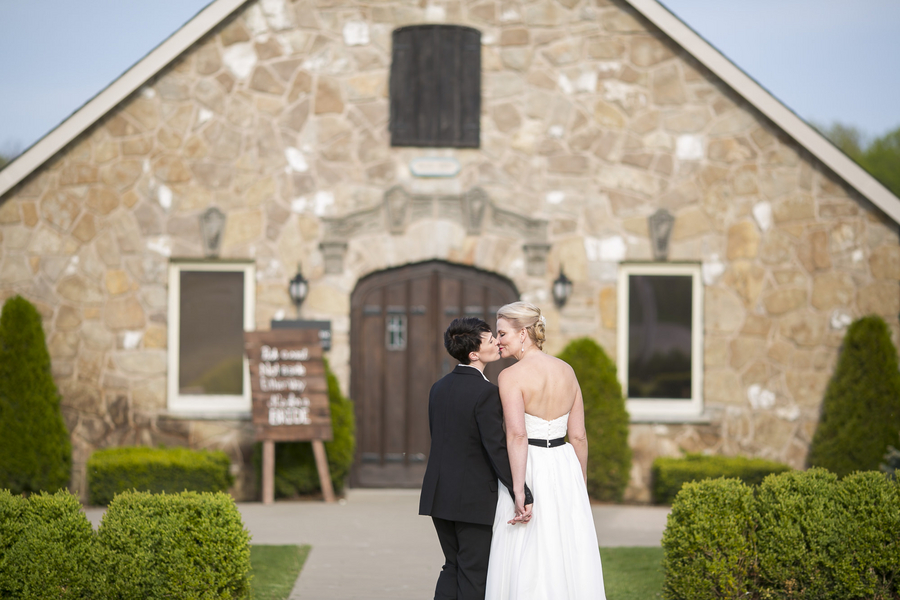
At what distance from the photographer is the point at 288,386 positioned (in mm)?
9008

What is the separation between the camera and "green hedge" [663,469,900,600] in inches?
196

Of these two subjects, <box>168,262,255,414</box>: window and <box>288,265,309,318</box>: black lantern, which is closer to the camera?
<box>288,265,309,318</box>: black lantern

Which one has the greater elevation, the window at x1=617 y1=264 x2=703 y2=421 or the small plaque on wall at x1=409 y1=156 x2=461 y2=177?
the small plaque on wall at x1=409 y1=156 x2=461 y2=177

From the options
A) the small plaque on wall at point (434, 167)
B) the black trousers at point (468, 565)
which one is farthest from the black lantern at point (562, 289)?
the black trousers at point (468, 565)

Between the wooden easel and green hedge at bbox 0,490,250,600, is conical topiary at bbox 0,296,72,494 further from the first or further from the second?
green hedge at bbox 0,490,250,600

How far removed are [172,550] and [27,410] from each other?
16.2 ft

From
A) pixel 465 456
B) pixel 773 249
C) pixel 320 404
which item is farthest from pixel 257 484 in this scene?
pixel 773 249

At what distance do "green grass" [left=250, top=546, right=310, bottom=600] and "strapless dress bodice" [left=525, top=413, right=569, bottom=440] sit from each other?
191 centimetres

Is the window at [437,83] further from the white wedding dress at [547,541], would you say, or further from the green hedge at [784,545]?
the white wedding dress at [547,541]

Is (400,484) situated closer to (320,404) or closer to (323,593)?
(320,404)

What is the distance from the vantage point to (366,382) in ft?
32.2

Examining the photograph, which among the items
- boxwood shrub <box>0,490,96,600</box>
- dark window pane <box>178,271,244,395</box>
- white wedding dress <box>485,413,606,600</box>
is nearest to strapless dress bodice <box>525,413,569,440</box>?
white wedding dress <box>485,413,606,600</box>

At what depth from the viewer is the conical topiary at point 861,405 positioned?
29.3 feet

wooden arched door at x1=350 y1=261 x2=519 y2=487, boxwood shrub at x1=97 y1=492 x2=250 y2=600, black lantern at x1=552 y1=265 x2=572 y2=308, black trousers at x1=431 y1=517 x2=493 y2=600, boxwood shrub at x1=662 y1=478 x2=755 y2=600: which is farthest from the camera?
wooden arched door at x1=350 y1=261 x2=519 y2=487
